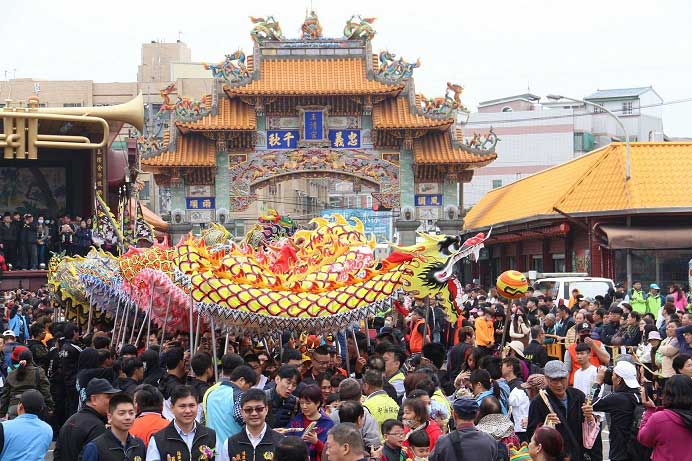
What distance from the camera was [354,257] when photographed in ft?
48.5

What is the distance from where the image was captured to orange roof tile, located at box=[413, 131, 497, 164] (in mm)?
38031

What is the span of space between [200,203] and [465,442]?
3180cm

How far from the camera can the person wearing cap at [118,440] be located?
750cm

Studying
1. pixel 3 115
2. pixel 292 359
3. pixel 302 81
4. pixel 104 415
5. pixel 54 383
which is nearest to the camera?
pixel 3 115

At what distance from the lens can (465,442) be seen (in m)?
7.19

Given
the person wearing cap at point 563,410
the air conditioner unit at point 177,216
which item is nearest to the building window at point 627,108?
the air conditioner unit at point 177,216

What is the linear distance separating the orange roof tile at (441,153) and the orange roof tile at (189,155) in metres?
6.55

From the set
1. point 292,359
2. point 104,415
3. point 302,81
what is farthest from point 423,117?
point 104,415

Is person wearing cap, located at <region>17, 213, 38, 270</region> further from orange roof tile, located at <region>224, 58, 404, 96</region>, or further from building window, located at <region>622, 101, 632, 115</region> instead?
building window, located at <region>622, 101, 632, 115</region>

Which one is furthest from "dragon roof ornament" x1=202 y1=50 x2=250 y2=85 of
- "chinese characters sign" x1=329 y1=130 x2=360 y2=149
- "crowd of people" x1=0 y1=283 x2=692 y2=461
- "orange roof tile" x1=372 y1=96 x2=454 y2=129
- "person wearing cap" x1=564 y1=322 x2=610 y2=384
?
"crowd of people" x1=0 y1=283 x2=692 y2=461

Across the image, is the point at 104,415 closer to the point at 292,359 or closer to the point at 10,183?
the point at 292,359

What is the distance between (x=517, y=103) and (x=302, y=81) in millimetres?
29787

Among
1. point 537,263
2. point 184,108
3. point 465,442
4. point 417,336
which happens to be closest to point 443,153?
point 537,263

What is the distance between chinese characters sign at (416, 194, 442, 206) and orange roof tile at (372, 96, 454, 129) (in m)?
2.39
